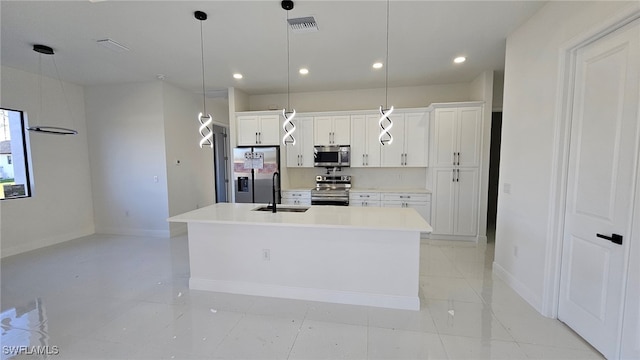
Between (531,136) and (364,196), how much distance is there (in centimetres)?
263

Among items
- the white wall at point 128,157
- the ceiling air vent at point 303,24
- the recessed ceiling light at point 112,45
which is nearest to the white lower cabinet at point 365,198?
the ceiling air vent at point 303,24

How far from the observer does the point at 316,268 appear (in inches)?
102

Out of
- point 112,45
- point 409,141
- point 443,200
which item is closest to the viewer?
point 112,45

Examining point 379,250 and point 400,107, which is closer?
point 379,250

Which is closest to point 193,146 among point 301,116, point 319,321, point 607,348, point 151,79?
point 151,79

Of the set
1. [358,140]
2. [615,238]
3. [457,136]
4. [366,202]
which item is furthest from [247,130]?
[615,238]

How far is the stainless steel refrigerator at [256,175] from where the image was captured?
15.9 ft

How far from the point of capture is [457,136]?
14.1ft

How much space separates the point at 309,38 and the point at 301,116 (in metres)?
2.04

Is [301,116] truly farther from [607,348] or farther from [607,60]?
[607,348]

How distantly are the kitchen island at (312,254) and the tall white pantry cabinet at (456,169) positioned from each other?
6.58ft

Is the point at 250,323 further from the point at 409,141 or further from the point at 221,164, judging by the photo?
the point at 221,164

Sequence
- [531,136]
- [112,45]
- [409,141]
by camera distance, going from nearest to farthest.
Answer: [531,136] → [112,45] → [409,141]

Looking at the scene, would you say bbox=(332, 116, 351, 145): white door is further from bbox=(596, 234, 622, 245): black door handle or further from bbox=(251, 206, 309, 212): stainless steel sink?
bbox=(596, 234, 622, 245): black door handle
